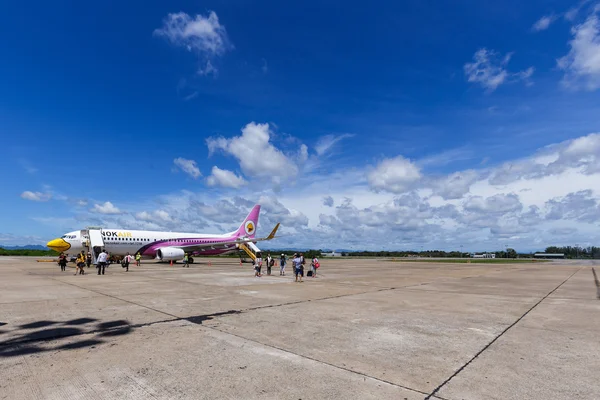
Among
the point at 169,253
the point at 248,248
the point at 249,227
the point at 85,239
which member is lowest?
the point at 169,253

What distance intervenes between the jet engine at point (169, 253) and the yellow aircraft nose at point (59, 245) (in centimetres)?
865

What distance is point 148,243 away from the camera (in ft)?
126

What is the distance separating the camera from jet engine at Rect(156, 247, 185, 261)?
3753cm

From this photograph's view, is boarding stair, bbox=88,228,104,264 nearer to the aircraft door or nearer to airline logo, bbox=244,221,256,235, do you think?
the aircraft door

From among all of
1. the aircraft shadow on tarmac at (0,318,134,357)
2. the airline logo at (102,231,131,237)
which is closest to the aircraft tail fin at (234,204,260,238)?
the airline logo at (102,231,131,237)

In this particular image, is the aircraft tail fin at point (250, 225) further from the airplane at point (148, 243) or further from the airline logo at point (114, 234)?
the airline logo at point (114, 234)

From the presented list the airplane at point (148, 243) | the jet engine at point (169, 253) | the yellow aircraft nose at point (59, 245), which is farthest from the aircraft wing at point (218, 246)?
the yellow aircraft nose at point (59, 245)

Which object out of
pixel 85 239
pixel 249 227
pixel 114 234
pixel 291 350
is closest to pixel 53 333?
pixel 291 350

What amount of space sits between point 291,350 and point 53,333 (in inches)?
194

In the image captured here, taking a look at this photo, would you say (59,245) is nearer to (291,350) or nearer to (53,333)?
(53,333)

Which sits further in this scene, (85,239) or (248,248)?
(248,248)

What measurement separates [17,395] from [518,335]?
884 cm

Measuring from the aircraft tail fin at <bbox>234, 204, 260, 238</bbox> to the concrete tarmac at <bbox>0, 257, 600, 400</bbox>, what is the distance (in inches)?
1567

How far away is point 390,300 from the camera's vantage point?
1209cm
